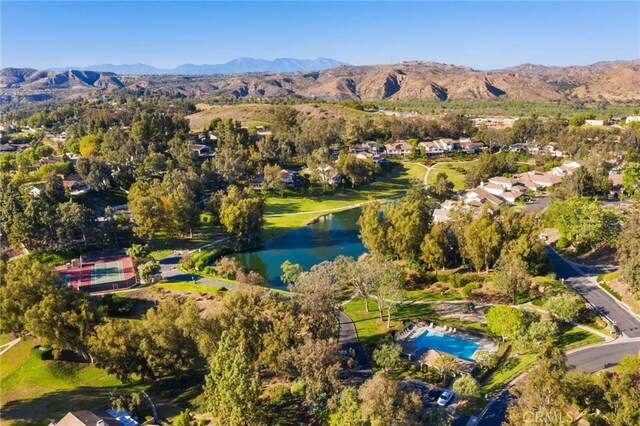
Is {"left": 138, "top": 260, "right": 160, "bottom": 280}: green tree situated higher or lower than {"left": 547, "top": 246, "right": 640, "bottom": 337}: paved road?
lower

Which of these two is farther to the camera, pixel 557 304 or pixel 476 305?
pixel 476 305

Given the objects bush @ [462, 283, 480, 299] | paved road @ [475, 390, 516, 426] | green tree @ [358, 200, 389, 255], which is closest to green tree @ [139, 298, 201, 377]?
paved road @ [475, 390, 516, 426]

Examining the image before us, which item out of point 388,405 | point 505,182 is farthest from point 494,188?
point 388,405

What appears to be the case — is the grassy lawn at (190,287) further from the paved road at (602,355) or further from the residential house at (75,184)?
the residential house at (75,184)

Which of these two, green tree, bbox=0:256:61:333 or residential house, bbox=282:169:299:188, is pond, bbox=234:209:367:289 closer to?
residential house, bbox=282:169:299:188

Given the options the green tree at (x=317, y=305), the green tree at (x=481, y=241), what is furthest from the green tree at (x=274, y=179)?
the green tree at (x=317, y=305)

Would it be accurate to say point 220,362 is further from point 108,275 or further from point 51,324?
point 108,275

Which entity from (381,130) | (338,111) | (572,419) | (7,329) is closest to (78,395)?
(7,329)
